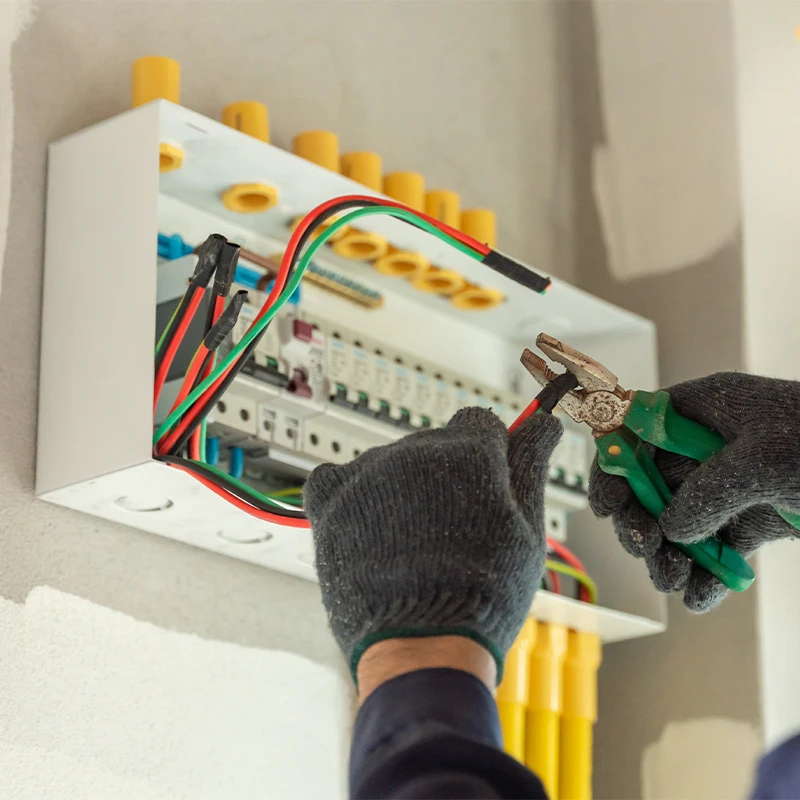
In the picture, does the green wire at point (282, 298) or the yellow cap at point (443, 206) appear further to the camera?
the yellow cap at point (443, 206)

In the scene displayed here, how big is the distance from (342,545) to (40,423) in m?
0.65

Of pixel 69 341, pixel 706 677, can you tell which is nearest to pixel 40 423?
pixel 69 341

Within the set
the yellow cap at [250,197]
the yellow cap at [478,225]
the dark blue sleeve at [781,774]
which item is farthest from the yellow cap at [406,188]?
the dark blue sleeve at [781,774]

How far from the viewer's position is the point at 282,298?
1265 millimetres

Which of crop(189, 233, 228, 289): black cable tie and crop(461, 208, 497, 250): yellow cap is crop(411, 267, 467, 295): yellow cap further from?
crop(189, 233, 228, 289): black cable tie

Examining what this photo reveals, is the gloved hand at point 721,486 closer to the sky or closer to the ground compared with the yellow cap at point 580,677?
closer to the sky

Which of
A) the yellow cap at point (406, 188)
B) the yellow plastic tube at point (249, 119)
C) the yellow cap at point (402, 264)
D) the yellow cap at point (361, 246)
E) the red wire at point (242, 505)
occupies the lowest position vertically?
the red wire at point (242, 505)

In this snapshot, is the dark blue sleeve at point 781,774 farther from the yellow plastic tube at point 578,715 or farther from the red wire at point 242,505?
the yellow plastic tube at point 578,715

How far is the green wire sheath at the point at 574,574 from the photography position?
69.9 inches

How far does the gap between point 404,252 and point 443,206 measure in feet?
0.44

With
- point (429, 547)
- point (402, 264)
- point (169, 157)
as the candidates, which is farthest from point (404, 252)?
point (429, 547)

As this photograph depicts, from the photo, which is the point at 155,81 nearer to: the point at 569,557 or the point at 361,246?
the point at 361,246

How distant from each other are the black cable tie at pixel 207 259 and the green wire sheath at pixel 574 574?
0.71 metres

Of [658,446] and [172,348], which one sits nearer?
[658,446]
